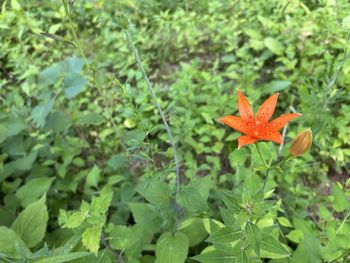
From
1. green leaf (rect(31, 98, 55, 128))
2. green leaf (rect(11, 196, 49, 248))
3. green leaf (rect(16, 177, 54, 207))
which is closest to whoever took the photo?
green leaf (rect(11, 196, 49, 248))

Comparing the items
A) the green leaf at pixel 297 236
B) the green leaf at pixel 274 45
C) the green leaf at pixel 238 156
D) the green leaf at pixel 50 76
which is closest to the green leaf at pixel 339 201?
the green leaf at pixel 297 236

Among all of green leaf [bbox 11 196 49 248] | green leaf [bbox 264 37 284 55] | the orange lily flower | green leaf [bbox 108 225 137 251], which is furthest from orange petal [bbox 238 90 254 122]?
green leaf [bbox 264 37 284 55]

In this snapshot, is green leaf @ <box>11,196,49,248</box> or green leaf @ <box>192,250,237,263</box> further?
green leaf @ <box>11,196,49,248</box>

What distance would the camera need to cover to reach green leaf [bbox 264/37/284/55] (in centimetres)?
288

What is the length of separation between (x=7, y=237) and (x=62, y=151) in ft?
2.65

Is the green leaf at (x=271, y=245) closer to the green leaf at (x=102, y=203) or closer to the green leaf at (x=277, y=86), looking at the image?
the green leaf at (x=102, y=203)

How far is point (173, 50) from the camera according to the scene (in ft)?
11.1

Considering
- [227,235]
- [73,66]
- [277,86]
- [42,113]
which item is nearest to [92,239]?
[227,235]

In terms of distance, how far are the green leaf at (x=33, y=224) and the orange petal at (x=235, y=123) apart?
43.0 inches

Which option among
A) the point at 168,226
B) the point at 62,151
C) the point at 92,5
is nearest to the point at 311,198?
the point at 168,226

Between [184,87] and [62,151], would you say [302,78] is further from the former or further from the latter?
[62,151]

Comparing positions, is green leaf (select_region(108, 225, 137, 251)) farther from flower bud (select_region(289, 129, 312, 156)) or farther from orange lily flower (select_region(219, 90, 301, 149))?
flower bud (select_region(289, 129, 312, 156))

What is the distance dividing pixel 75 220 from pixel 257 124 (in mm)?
724

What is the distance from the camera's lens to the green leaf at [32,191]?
6.67 feet
